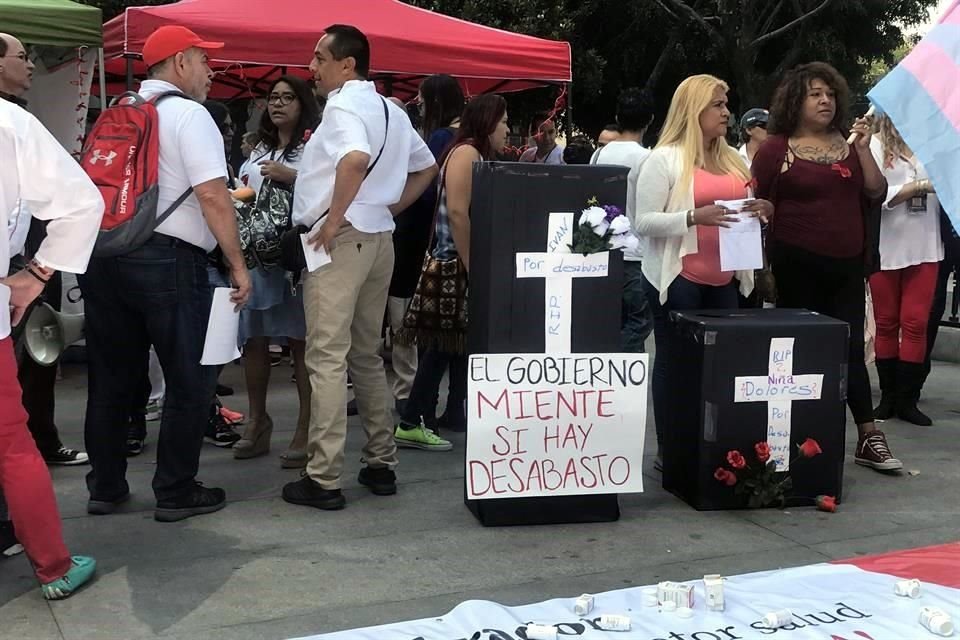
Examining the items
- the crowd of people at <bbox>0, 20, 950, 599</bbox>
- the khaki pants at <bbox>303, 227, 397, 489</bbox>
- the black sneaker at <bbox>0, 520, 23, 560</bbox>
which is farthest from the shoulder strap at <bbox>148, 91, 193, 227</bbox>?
the black sneaker at <bbox>0, 520, 23, 560</bbox>

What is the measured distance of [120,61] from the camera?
863 centimetres

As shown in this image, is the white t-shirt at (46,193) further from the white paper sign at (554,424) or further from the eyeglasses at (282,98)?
the eyeglasses at (282,98)

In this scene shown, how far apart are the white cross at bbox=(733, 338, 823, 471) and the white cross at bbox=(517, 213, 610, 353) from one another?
0.74 m

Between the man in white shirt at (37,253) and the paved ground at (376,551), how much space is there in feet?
1.24

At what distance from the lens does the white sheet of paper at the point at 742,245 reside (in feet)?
14.9

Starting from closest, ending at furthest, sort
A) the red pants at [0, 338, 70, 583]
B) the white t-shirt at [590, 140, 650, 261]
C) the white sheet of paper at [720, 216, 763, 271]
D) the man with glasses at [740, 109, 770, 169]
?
the red pants at [0, 338, 70, 583] → the white sheet of paper at [720, 216, 763, 271] → the white t-shirt at [590, 140, 650, 261] → the man with glasses at [740, 109, 770, 169]

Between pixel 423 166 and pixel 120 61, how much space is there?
4971 millimetres

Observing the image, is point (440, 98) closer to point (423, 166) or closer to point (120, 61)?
point (423, 166)

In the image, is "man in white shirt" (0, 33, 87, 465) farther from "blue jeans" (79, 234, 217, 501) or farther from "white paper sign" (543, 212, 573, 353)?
"white paper sign" (543, 212, 573, 353)

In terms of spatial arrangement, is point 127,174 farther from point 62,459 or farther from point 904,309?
point 904,309

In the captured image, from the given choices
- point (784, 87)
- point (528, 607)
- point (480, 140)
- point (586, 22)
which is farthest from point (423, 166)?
point (586, 22)

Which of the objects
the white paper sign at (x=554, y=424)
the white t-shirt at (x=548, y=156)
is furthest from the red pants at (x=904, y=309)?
the white t-shirt at (x=548, y=156)

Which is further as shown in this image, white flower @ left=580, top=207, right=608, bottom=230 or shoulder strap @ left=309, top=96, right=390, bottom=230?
shoulder strap @ left=309, top=96, right=390, bottom=230

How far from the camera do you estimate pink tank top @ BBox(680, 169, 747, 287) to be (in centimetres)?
464
